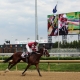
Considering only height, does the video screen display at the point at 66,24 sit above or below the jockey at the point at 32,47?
above

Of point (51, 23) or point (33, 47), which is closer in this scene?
point (33, 47)

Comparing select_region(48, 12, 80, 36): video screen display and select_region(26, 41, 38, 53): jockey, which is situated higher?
select_region(48, 12, 80, 36): video screen display

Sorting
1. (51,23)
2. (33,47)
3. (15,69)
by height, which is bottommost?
(15,69)

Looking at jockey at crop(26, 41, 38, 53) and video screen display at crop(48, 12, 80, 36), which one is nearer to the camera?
jockey at crop(26, 41, 38, 53)

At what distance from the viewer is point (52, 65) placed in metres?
19.2

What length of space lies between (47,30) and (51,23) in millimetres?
1518

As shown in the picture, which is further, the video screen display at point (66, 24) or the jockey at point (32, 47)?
the video screen display at point (66, 24)

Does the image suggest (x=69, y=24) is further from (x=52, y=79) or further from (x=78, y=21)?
(x=52, y=79)

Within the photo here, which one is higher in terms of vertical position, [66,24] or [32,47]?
[66,24]

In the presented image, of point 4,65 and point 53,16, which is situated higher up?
point 53,16

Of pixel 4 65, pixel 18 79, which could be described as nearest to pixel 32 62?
pixel 18 79

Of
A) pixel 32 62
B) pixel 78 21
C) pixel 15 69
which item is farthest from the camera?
pixel 78 21

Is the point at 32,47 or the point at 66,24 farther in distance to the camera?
the point at 66,24

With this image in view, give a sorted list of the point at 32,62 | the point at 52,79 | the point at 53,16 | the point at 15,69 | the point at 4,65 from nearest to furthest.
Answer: the point at 52,79, the point at 32,62, the point at 15,69, the point at 4,65, the point at 53,16
